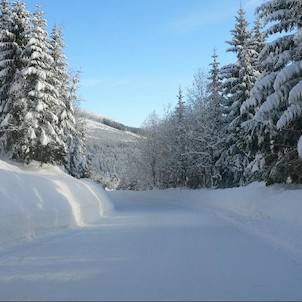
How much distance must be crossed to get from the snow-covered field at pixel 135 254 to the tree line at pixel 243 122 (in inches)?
104

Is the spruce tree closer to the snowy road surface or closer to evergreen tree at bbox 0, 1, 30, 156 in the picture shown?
evergreen tree at bbox 0, 1, 30, 156

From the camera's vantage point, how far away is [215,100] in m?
39.3

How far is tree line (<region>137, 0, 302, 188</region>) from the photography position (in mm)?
16375

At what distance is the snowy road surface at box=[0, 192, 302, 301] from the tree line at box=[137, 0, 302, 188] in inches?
240

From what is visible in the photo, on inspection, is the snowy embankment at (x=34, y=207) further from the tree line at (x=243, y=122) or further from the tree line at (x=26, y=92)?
the tree line at (x=26, y=92)

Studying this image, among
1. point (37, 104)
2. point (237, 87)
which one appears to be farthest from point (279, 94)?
point (37, 104)

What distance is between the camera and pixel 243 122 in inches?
765

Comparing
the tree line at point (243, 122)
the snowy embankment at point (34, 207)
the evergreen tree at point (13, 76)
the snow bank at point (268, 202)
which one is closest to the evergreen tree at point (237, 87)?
the tree line at point (243, 122)

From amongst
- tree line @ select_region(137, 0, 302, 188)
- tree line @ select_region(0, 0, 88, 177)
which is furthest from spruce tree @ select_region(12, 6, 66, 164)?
tree line @ select_region(137, 0, 302, 188)

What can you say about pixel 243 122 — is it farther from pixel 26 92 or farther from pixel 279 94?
pixel 26 92

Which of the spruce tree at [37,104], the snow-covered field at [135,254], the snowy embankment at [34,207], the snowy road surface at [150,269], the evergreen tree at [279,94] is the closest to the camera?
the snowy road surface at [150,269]

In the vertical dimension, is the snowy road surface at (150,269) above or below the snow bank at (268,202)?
below

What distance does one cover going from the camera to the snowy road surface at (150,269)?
5.67 metres

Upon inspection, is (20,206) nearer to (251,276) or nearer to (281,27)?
(251,276)
